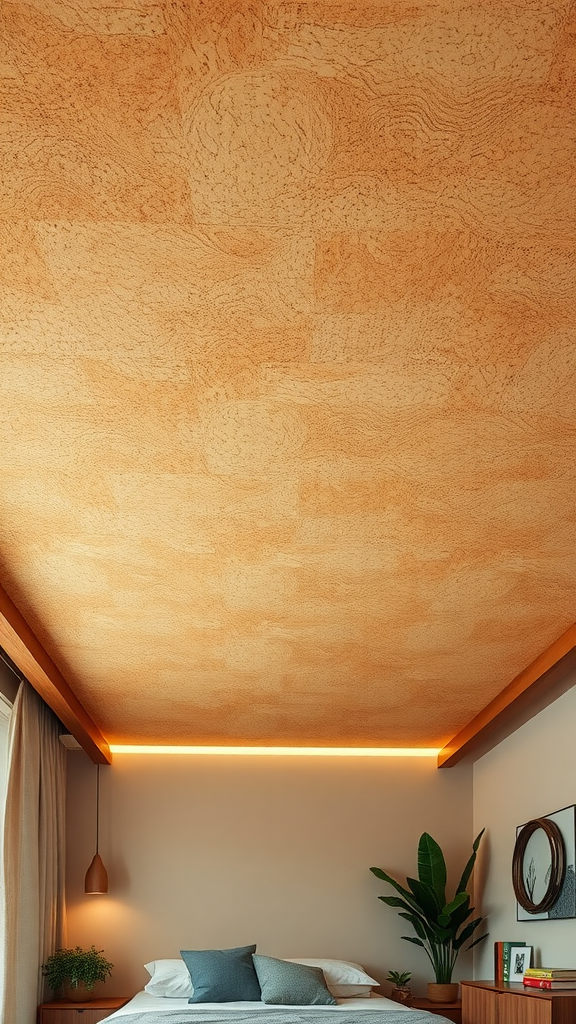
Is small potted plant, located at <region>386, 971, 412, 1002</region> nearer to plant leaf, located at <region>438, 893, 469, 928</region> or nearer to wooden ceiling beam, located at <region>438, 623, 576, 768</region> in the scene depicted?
plant leaf, located at <region>438, 893, 469, 928</region>

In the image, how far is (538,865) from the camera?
602 centimetres

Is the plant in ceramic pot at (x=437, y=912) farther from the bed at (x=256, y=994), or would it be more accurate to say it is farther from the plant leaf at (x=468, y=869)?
the bed at (x=256, y=994)

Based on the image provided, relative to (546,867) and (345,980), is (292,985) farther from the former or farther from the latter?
(546,867)

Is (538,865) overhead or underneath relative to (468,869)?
overhead

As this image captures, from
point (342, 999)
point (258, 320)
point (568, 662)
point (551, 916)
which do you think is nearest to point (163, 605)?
point (568, 662)

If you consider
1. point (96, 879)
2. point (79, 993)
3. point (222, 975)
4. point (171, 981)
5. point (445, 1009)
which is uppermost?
point (96, 879)

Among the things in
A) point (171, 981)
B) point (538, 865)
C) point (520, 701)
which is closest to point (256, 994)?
point (171, 981)

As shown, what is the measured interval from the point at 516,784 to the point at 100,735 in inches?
114

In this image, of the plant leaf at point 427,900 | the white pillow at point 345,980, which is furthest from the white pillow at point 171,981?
the plant leaf at point 427,900

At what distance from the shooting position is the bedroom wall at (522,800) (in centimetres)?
570

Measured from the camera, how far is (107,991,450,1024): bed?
5.27 meters

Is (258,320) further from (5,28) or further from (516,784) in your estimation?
(516,784)

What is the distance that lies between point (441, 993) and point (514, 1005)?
7.38ft

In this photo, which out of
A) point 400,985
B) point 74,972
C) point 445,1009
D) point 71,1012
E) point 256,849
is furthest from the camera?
point 256,849
